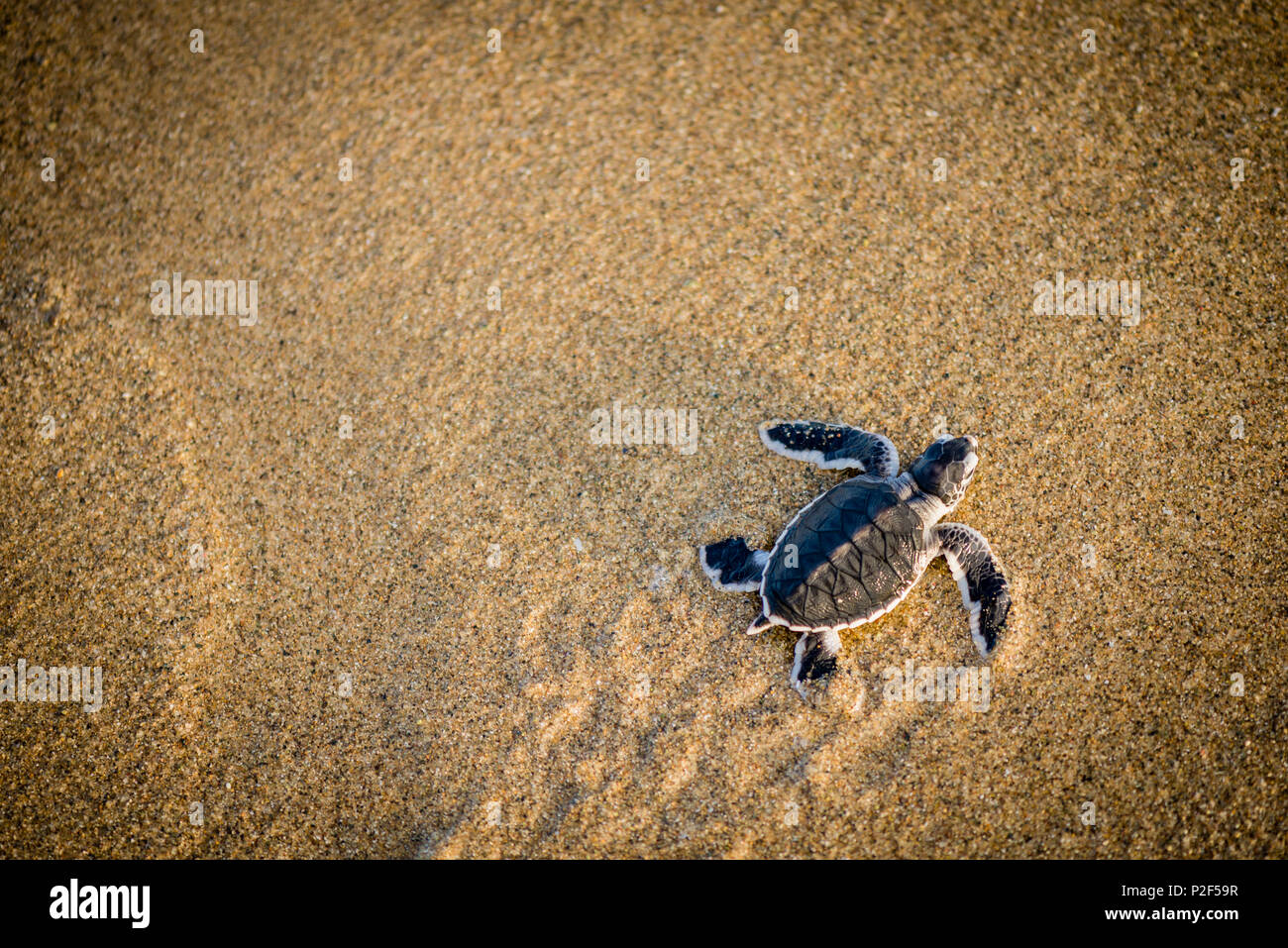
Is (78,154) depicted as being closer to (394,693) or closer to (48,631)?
(48,631)

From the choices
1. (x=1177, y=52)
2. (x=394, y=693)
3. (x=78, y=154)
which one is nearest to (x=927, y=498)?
(x=394, y=693)

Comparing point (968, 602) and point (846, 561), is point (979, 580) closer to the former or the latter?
point (968, 602)

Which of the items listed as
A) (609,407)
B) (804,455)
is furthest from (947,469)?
(609,407)

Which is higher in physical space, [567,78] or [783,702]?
[567,78]

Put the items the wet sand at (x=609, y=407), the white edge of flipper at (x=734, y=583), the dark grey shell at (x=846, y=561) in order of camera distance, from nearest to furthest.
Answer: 1. the dark grey shell at (x=846, y=561)
2. the wet sand at (x=609, y=407)
3. the white edge of flipper at (x=734, y=583)

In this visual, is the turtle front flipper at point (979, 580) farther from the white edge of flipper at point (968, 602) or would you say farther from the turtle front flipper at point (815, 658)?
the turtle front flipper at point (815, 658)

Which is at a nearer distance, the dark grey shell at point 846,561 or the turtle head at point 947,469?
the dark grey shell at point 846,561

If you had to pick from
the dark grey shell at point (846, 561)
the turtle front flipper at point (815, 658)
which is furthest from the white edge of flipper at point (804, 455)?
the turtle front flipper at point (815, 658)
